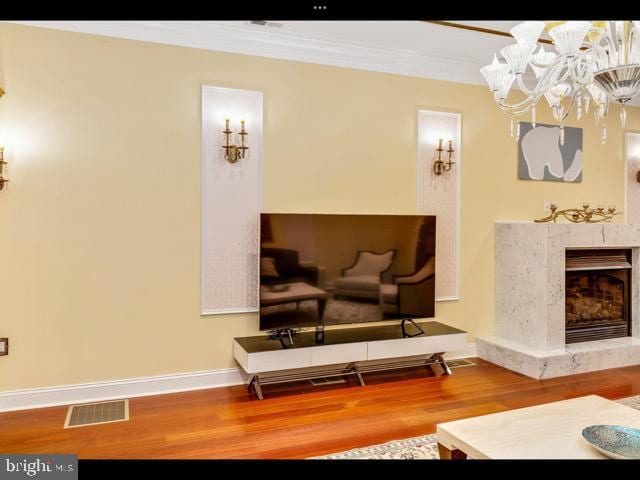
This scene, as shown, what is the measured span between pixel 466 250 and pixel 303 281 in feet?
5.62

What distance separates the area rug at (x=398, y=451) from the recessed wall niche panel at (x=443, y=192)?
184 centimetres

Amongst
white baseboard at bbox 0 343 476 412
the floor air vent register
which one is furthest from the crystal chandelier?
the floor air vent register

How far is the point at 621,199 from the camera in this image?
521 centimetres

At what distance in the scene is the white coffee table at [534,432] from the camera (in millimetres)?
1783

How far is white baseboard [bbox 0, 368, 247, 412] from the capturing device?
310 centimetres

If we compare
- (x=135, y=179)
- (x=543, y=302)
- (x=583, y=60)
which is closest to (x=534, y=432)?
(x=583, y=60)

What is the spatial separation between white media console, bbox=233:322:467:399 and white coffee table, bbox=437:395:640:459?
1.53 m

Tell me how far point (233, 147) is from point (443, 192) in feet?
6.38

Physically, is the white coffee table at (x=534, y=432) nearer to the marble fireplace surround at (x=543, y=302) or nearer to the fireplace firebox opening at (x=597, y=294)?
the marble fireplace surround at (x=543, y=302)

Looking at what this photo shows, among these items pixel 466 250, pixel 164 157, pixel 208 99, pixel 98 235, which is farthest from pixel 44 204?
pixel 466 250

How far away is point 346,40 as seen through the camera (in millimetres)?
3729

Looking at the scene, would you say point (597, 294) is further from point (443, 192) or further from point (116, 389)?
point (116, 389)

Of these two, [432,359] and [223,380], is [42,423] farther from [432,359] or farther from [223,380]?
[432,359]

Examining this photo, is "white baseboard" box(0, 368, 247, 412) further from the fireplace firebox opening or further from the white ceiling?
the fireplace firebox opening
